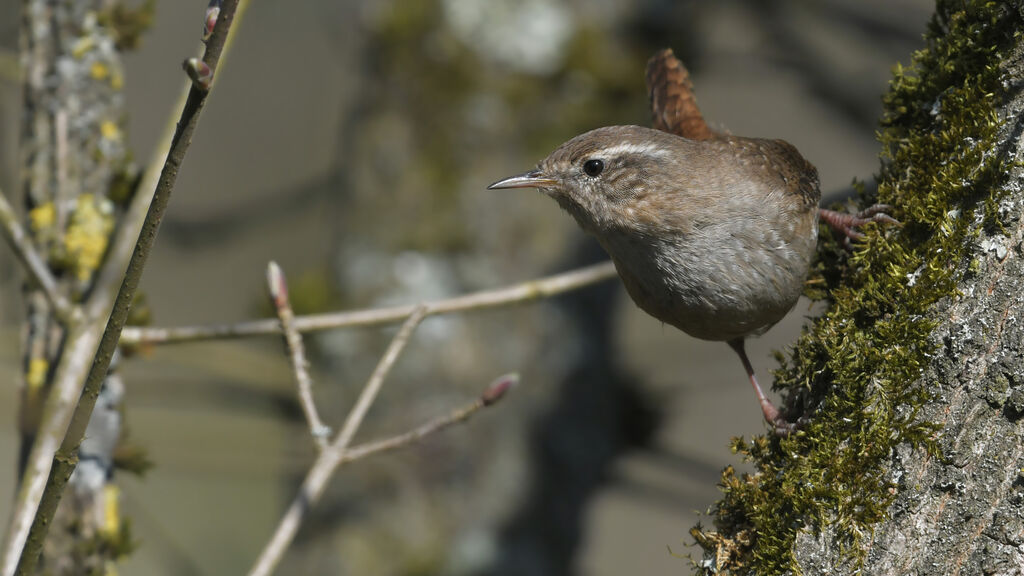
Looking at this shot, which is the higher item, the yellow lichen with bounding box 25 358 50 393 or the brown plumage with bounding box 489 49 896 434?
the brown plumage with bounding box 489 49 896 434

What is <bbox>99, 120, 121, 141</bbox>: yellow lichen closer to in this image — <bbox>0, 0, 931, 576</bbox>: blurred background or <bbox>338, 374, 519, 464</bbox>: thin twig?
<bbox>338, 374, 519, 464</bbox>: thin twig

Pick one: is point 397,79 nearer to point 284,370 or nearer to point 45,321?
point 284,370

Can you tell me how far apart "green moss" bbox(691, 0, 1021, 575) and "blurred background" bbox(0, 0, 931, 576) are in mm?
2654

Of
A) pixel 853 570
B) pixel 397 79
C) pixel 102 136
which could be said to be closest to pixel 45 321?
pixel 102 136

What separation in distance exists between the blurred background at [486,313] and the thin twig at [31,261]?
1.64 metres

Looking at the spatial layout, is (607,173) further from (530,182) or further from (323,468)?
(323,468)

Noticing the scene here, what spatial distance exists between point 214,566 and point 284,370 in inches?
56.3

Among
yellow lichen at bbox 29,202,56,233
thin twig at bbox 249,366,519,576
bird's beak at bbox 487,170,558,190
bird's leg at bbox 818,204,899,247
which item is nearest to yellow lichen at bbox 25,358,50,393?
yellow lichen at bbox 29,202,56,233

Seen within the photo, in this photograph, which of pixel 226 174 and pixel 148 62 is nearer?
pixel 148 62

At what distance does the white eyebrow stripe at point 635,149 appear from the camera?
86.8 inches

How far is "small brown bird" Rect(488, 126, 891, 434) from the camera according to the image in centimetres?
199

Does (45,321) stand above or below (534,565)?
below

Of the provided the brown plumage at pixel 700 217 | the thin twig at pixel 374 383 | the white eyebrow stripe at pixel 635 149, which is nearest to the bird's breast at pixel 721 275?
the brown plumage at pixel 700 217

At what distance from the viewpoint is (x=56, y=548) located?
2.04m
